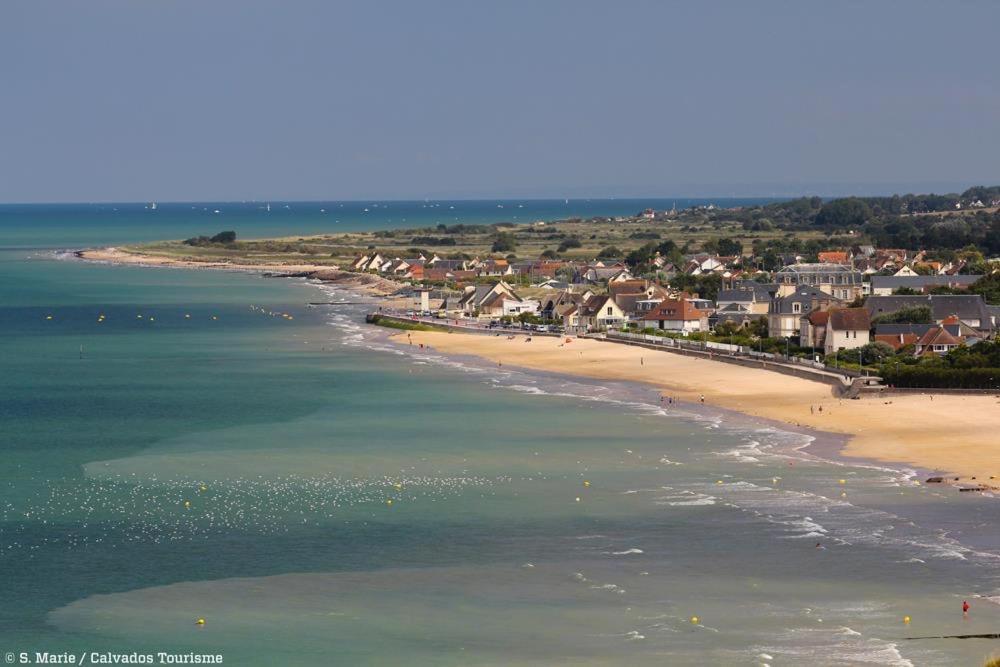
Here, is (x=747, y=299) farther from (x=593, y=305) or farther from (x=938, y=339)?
(x=938, y=339)

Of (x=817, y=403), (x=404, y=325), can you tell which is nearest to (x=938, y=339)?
(x=817, y=403)

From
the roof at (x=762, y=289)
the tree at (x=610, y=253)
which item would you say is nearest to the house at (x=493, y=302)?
the roof at (x=762, y=289)

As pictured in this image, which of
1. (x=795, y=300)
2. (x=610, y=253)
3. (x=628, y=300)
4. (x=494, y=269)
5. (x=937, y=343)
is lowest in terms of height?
(x=494, y=269)

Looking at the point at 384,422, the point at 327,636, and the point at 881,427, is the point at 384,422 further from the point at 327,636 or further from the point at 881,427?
the point at 327,636

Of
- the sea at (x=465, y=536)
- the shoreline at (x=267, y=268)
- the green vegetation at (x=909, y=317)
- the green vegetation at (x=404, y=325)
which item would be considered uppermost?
the green vegetation at (x=909, y=317)

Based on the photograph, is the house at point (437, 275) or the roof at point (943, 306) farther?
the house at point (437, 275)

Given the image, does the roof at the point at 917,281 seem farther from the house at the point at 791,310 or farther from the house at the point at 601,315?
the house at the point at 791,310
